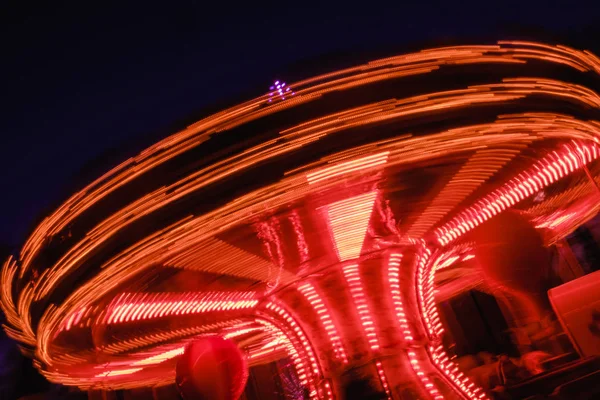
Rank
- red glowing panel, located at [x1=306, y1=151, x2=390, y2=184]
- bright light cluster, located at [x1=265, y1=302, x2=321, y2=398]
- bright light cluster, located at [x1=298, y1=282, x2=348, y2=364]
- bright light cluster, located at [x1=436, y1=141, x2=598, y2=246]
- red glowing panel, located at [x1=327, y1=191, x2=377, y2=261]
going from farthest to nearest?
1. bright light cluster, located at [x1=265, y1=302, x2=321, y2=398]
2. bright light cluster, located at [x1=298, y1=282, x2=348, y2=364]
3. bright light cluster, located at [x1=436, y1=141, x2=598, y2=246]
4. red glowing panel, located at [x1=327, y1=191, x2=377, y2=261]
5. red glowing panel, located at [x1=306, y1=151, x2=390, y2=184]

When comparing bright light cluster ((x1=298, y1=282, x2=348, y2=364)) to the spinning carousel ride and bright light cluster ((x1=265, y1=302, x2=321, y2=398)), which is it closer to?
the spinning carousel ride

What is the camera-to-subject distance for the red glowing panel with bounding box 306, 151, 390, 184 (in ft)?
9.51

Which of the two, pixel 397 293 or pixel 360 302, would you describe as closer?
pixel 360 302

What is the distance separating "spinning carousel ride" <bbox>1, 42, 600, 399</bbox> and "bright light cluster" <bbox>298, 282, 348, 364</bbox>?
14 mm

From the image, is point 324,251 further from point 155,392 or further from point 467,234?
point 155,392

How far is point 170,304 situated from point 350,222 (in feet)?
6.84

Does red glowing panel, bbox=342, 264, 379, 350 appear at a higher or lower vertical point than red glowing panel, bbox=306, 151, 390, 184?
lower

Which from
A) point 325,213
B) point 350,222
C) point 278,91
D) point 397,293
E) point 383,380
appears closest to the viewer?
point 278,91

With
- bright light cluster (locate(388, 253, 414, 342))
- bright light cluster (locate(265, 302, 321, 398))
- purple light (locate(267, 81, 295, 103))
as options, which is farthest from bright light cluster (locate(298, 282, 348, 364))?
purple light (locate(267, 81, 295, 103))

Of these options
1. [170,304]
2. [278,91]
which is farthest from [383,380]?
[278,91]

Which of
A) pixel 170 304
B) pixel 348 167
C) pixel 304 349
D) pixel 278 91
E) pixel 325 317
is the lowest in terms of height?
pixel 304 349

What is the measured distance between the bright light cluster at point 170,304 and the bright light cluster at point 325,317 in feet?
2.58

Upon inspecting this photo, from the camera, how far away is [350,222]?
13.1ft

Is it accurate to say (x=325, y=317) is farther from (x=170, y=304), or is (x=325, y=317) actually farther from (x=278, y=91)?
(x=278, y=91)
